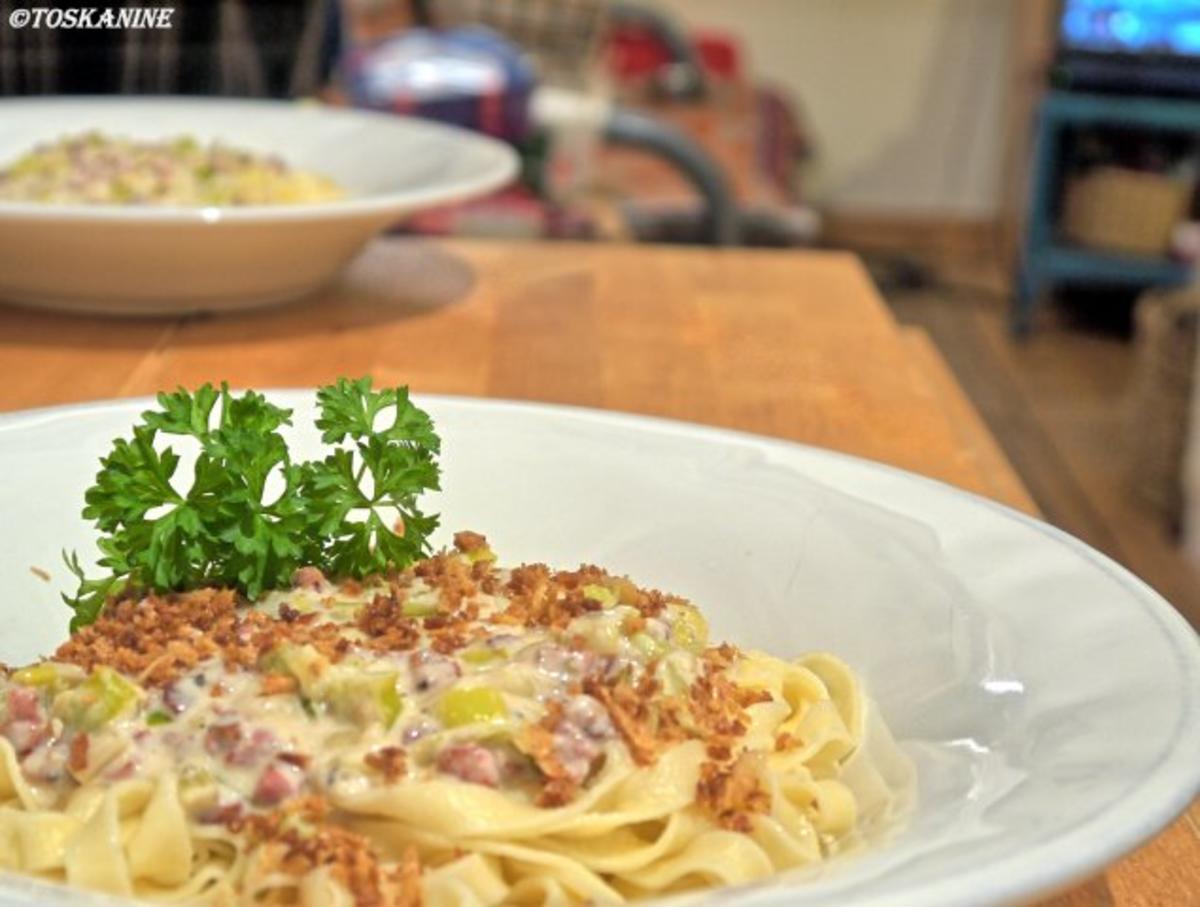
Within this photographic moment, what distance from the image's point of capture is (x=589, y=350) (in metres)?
1.75

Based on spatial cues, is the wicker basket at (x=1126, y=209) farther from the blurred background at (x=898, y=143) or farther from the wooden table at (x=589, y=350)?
the wooden table at (x=589, y=350)

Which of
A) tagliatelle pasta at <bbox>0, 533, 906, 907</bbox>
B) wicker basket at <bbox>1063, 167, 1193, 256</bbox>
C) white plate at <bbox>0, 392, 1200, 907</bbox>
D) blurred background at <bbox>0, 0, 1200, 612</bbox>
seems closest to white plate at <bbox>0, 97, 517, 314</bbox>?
white plate at <bbox>0, 392, 1200, 907</bbox>

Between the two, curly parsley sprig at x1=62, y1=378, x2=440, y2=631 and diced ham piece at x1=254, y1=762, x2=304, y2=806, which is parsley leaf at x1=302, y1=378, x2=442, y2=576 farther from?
diced ham piece at x1=254, y1=762, x2=304, y2=806

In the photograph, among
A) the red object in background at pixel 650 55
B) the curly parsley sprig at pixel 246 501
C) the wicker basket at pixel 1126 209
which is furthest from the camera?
the red object in background at pixel 650 55

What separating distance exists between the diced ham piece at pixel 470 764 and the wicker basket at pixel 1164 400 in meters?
3.78

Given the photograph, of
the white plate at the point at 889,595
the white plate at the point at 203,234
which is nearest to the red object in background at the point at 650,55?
the white plate at the point at 203,234

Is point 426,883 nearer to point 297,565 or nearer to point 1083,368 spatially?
point 297,565

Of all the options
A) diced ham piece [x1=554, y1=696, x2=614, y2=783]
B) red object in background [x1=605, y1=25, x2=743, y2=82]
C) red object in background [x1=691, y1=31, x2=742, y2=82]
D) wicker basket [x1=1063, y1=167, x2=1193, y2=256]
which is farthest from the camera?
red object in background [x1=691, y1=31, x2=742, y2=82]

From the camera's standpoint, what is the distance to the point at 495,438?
1.19 m

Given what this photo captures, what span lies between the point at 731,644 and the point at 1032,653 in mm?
194

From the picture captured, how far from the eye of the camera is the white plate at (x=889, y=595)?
0.70m

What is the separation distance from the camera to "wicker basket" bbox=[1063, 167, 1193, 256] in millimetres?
6031

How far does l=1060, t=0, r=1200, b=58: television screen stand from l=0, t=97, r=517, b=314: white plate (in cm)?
448

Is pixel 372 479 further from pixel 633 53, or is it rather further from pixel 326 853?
pixel 633 53
